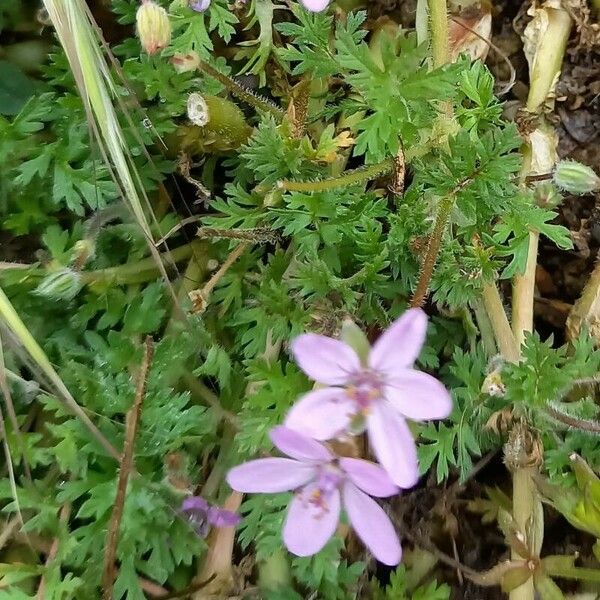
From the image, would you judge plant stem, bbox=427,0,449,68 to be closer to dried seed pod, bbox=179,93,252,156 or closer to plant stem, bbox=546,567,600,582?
dried seed pod, bbox=179,93,252,156

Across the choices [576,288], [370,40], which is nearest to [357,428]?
[576,288]

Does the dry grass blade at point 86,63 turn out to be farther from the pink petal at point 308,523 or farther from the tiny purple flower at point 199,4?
the pink petal at point 308,523

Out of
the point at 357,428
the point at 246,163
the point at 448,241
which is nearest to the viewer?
the point at 357,428

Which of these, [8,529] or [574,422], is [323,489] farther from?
[8,529]

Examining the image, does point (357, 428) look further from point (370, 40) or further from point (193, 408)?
point (370, 40)

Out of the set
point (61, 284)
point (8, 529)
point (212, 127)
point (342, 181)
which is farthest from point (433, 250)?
point (8, 529)

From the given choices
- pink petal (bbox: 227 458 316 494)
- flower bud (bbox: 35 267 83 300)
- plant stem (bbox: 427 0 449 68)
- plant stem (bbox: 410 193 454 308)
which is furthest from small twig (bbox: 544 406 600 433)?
flower bud (bbox: 35 267 83 300)
